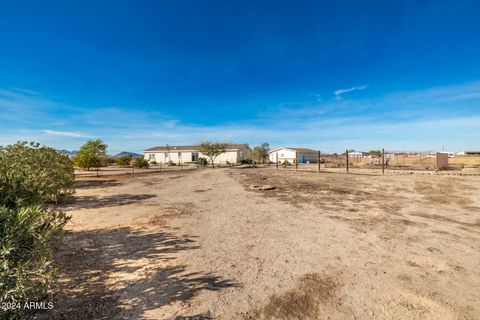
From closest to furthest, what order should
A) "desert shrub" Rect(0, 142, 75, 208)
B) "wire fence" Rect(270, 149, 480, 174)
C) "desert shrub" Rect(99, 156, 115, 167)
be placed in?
"desert shrub" Rect(0, 142, 75, 208) → "wire fence" Rect(270, 149, 480, 174) → "desert shrub" Rect(99, 156, 115, 167)

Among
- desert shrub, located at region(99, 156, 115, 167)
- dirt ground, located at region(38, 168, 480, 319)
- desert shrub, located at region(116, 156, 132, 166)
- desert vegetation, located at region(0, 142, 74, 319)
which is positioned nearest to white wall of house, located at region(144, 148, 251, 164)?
desert shrub, located at region(99, 156, 115, 167)

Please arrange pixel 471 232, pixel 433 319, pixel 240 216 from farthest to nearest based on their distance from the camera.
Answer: pixel 240 216, pixel 471 232, pixel 433 319

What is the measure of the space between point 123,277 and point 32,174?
409cm

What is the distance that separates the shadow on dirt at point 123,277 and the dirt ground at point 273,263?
2cm

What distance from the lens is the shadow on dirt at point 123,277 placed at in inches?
132

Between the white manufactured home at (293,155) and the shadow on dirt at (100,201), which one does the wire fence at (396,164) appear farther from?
the shadow on dirt at (100,201)

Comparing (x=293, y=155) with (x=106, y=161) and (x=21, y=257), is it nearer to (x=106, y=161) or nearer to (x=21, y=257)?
(x=106, y=161)

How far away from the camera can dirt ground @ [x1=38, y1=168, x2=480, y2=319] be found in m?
3.36

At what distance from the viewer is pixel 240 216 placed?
834 centimetres

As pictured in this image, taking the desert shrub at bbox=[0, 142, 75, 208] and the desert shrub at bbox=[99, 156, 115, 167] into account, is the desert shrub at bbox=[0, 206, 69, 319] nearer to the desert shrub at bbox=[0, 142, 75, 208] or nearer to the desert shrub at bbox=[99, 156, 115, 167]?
the desert shrub at bbox=[0, 142, 75, 208]

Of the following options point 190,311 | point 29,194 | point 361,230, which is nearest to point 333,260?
point 361,230

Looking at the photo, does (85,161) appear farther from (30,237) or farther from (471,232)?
(471,232)

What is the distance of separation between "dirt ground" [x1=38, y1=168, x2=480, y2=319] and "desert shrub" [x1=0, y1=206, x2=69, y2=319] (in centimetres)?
111

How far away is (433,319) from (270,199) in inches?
326
